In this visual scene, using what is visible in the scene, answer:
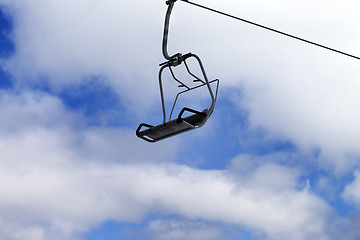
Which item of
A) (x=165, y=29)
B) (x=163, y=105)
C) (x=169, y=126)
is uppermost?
(x=165, y=29)

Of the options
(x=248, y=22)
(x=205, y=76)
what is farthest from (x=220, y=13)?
(x=205, y=76)

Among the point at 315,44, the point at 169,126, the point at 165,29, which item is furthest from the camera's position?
the point at 315,44

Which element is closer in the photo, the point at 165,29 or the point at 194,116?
the point at 194,116

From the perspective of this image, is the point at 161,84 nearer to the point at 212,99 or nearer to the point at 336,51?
the point at 212,99

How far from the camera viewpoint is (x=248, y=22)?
32.9 ft

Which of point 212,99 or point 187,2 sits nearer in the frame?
point 212,99

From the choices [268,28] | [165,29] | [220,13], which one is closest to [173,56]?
[165,29]

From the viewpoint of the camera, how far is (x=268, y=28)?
33.5 ft

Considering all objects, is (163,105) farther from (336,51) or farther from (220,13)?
(336,51)

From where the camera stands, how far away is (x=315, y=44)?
35.3 ft

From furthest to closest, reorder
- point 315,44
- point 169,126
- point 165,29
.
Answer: point 315,44, point 165,29, point 169,126

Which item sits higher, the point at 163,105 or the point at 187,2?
the point at 187,2

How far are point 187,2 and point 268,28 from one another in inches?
54.7

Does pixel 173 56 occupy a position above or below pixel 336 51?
below
